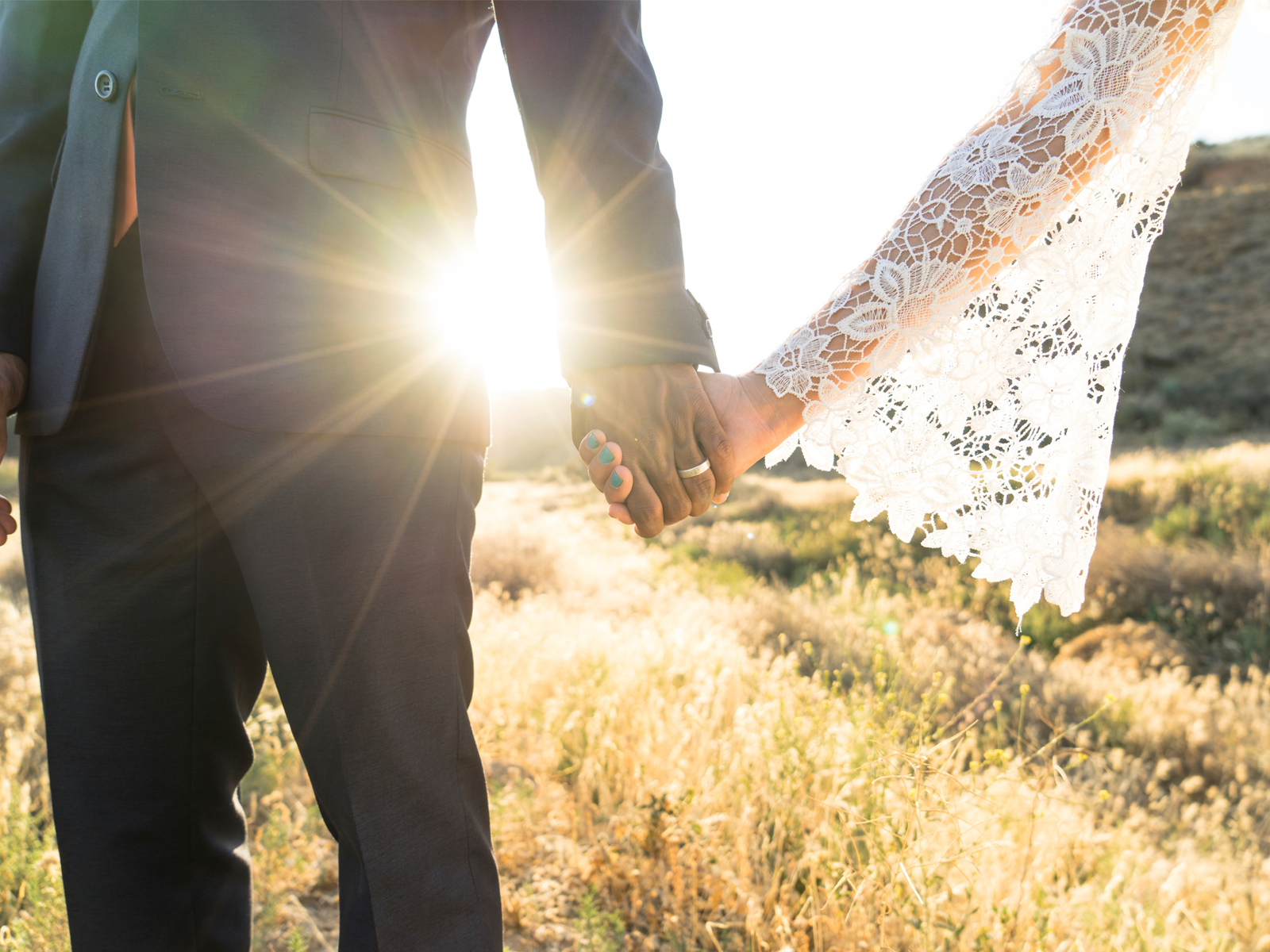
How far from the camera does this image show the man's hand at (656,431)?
3.44 ft

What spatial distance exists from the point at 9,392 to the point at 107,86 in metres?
0.50

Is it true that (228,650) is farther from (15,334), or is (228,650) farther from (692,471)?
(692,471)

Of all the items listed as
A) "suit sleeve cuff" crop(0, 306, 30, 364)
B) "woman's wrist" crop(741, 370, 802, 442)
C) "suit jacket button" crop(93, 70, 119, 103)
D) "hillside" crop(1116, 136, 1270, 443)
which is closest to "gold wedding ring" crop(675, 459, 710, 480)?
"woman's wrist" crop(741, 370, 802, 442)

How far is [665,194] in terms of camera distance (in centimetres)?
107

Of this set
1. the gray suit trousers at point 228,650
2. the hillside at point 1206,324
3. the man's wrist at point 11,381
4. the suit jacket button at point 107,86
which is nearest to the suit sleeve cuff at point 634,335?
the gray suit trousers at point 228,650

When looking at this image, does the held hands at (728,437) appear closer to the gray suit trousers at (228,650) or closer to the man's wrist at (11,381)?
the gray suit trousers at (228,650)

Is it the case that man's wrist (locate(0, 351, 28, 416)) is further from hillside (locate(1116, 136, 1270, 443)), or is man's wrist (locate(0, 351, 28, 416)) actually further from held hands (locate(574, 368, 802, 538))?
hillside (locate(1116, 136, 1270, 443))

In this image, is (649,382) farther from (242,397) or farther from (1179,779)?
(1179,779)

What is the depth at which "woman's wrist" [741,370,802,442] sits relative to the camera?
1159 mm

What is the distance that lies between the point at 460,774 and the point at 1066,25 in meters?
1.46

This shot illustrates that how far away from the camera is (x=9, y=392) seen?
1105 mm

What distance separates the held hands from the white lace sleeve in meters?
0.03

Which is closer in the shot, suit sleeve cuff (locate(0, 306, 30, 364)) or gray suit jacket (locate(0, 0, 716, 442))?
gray suit jacket (locate(0, 0, 716, 442))

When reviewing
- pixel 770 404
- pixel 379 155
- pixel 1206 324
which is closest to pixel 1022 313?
pixel 770 404
